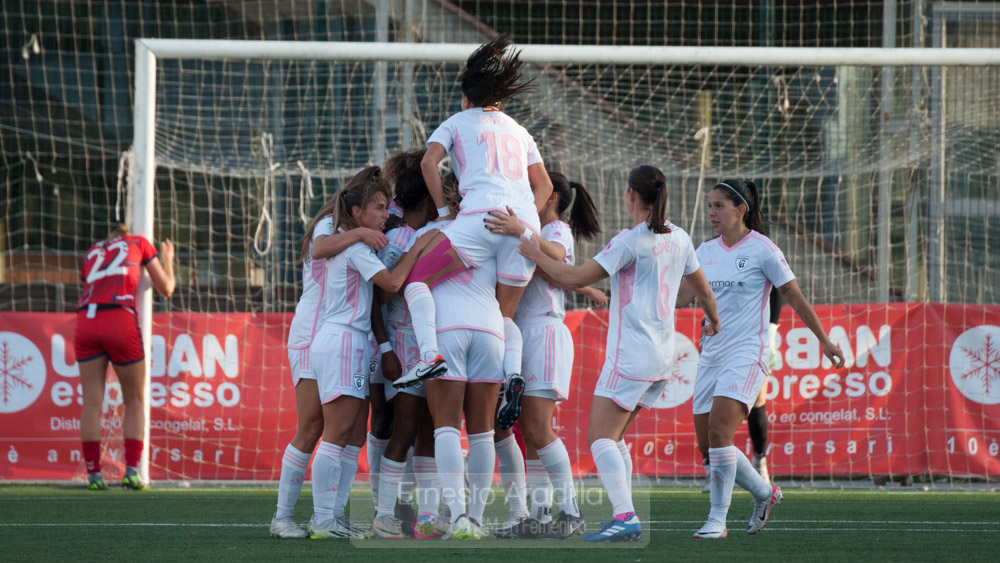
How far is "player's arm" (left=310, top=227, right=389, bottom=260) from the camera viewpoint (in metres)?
5.18

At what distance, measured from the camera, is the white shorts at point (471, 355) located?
504 cm

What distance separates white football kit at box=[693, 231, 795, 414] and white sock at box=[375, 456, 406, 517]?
1623 millimetres

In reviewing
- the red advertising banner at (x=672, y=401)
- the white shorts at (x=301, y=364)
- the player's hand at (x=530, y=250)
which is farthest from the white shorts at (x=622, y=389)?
the red advertising banner at (x=672, y=401)

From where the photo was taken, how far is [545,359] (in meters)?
5.50

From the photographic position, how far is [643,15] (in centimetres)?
1669

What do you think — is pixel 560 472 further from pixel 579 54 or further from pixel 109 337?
pixel 579 54

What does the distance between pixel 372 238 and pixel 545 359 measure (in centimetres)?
105

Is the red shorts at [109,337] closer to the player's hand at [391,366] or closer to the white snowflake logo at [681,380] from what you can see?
the player's hand at [391,366]

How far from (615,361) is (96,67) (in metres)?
13.8

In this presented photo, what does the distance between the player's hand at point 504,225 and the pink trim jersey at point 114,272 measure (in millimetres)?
4489

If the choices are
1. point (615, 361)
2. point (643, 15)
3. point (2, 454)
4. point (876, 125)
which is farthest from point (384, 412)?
point (643, 15)

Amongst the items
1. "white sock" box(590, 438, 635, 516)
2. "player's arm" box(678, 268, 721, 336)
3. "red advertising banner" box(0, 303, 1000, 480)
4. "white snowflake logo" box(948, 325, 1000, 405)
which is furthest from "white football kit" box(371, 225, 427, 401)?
"white snowflake logo" box(948, 325, 1000, 405)

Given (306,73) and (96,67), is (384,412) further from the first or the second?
(96,67)

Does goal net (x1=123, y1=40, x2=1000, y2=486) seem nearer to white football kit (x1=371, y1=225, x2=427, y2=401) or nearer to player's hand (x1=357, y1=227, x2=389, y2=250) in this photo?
white football kit (x1=371, y1=225, x2=427, y2=401)
